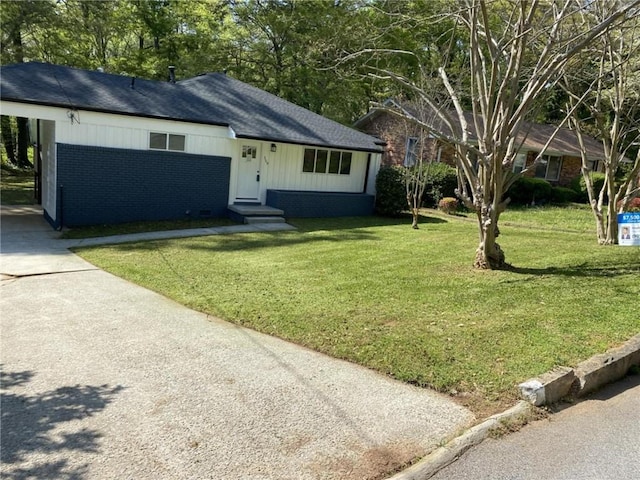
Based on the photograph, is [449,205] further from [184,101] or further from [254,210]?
[184,101]

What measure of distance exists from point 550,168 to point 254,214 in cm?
1911

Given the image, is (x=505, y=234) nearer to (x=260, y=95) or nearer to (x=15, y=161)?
(x=260, y=95)

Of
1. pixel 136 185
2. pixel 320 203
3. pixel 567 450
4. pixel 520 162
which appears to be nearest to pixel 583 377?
pixel 567 450

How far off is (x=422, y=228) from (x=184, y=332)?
33.4 ft

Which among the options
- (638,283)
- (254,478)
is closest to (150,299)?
(254,478)

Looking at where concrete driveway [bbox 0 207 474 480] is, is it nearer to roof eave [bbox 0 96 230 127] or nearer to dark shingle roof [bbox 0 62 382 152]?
roof eave [bbox 0 96 230 127]

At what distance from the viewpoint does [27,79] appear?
13.0 metres

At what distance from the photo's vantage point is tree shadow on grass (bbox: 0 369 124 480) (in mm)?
3109

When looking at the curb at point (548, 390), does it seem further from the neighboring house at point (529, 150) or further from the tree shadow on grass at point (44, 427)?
the neighboring house at point (529, 150)

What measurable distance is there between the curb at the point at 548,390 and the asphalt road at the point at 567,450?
0.27 feet

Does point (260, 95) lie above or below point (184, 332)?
above

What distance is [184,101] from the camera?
51.3 ft

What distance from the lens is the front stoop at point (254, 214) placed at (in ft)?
48.6

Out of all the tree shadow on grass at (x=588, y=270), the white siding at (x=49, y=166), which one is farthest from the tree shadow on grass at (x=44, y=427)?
the white siding at (x=49, y=166)
